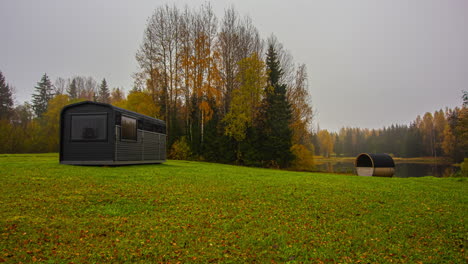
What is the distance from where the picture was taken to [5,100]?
46.7m

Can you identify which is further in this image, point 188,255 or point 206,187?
point 206,187

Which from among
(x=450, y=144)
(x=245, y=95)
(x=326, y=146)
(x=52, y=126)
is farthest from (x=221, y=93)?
(x=326, y=146)

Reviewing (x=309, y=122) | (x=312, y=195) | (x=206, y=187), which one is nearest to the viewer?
(x=312, y=195)

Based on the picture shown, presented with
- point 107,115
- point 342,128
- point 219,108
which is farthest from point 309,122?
point 342,128

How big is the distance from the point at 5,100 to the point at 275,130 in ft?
155

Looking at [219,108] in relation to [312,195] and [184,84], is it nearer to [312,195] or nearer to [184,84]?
[184,84]

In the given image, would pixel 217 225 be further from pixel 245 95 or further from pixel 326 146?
pixel 326 146

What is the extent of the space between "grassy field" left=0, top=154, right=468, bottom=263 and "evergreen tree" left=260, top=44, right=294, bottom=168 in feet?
63.2

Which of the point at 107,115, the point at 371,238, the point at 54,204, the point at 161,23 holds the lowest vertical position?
the point at 371,238

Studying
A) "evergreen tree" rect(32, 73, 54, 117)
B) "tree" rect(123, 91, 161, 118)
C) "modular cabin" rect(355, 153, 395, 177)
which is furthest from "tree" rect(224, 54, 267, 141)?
"evergreen tree" rect(32, 73, 54, 117)

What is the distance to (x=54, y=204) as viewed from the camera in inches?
252

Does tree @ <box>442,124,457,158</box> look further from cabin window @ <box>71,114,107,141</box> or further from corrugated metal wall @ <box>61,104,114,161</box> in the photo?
cabin window @ <box>71,114,107,141</box>

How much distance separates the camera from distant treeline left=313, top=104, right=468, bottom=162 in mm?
54750

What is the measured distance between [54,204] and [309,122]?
3049 centimetres
